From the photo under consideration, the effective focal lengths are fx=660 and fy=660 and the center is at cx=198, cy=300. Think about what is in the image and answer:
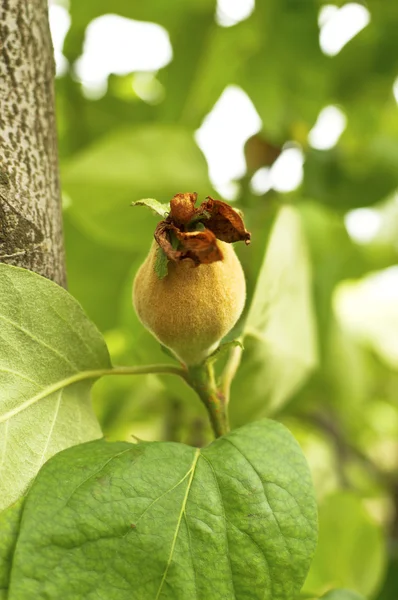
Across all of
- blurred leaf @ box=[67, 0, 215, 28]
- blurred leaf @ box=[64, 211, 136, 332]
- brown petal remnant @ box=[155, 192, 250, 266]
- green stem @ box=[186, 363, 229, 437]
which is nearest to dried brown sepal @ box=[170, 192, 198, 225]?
brown petal remnant @ box=[155, 192, 250, 266]

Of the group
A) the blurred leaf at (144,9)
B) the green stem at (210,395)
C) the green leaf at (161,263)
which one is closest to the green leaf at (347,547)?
the green stem at (210,395)

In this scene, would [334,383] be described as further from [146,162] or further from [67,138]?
[67,138]

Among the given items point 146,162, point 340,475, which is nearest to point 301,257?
point 146,162

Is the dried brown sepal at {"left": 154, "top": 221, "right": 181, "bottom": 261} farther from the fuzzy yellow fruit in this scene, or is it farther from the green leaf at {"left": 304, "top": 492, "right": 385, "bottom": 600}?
the green leaf at {"left": 304, "top": 492, "right": 385, "bottom": 600}

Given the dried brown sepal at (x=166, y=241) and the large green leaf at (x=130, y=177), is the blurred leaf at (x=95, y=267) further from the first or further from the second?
the dried brown sepal at (x=166, y=241)

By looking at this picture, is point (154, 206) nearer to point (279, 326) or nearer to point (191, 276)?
point (191, 276)

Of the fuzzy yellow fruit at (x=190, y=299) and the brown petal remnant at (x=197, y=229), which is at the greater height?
the brown petal remnant at (x=197, y=229)

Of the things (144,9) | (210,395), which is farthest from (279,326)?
(144,9)
